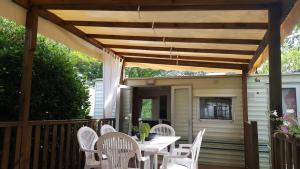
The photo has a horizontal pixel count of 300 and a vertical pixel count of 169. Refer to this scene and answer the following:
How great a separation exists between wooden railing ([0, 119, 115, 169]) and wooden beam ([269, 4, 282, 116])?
9.91 feet

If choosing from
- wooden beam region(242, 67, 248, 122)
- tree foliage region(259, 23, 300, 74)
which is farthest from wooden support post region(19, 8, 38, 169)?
tree foliage region(259, 23, 300, 74)

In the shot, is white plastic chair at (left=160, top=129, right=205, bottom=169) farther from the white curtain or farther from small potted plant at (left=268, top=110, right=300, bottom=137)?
the white curtain

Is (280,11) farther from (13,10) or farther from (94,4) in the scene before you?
(13,10)

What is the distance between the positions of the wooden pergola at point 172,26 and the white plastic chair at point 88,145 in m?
0.83

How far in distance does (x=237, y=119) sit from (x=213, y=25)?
11.3 feet

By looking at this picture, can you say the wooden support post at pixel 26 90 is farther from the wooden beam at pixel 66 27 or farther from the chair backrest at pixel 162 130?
the chair backrest at pixel 162 130

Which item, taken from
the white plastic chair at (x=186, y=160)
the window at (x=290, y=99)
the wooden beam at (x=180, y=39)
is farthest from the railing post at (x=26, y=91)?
the window at (x=290, y=99)

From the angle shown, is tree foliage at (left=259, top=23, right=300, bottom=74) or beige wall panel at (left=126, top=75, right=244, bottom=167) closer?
beige wall panel at (left=126, top=75, right=244, bottom=167)

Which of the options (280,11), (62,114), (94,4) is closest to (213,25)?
(280,11)

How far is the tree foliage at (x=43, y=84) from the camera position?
3686 millimetres

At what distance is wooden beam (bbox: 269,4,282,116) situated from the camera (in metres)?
2.99

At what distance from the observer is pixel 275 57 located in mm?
3006

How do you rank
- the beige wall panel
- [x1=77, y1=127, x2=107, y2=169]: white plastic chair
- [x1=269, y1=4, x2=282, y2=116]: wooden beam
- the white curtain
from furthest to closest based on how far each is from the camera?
the beige wall panel < the white curtain < [x1=77, y1=127, x2=107, y2=169]: white plastic chair < [x1=269, y1=4, x2=282, y2=116]: wooden beam

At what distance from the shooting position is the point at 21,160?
337 centimetres
